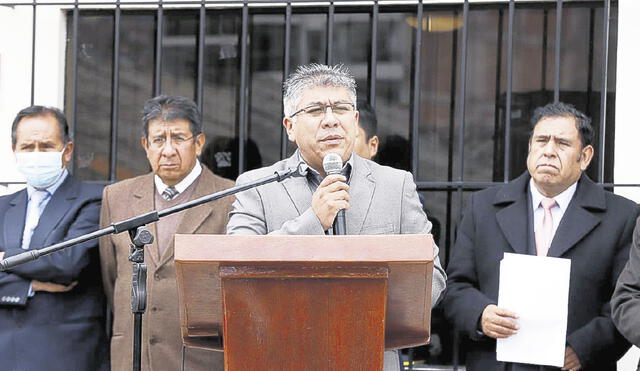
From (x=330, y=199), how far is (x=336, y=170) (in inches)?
4.2

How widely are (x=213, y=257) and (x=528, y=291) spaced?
1.81m

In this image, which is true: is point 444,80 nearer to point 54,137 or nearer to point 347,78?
point 54,137

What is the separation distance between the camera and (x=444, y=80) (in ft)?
19.4

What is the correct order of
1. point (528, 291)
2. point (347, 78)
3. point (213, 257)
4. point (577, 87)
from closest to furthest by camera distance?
point (213, 257) < point (347, 78) < point (528, 291) < point (577, 87)

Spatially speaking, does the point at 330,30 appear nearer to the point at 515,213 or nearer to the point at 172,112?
the point at 172,112

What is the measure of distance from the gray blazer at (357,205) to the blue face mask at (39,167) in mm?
1594

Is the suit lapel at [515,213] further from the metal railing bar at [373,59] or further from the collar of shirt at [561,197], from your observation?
the metal railing bar at [373,59]

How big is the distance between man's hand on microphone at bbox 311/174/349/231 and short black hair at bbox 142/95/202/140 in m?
1.80

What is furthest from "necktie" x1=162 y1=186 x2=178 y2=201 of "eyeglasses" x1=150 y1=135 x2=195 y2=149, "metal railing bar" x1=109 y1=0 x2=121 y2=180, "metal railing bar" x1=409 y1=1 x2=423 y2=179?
"metal railing bar" x1=409 y1=1 x2=423 y2=179

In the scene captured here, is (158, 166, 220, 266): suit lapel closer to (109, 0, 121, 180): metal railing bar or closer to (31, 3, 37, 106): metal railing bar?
(109, 0, 121, 180): metal railing bar

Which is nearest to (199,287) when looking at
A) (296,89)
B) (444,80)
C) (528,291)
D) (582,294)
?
(296,89)

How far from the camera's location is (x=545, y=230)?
4.63 metres

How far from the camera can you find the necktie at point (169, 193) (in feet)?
15.8

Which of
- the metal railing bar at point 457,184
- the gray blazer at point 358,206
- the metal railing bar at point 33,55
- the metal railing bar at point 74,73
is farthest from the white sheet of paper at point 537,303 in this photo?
the metal railing bar at point 33,55
